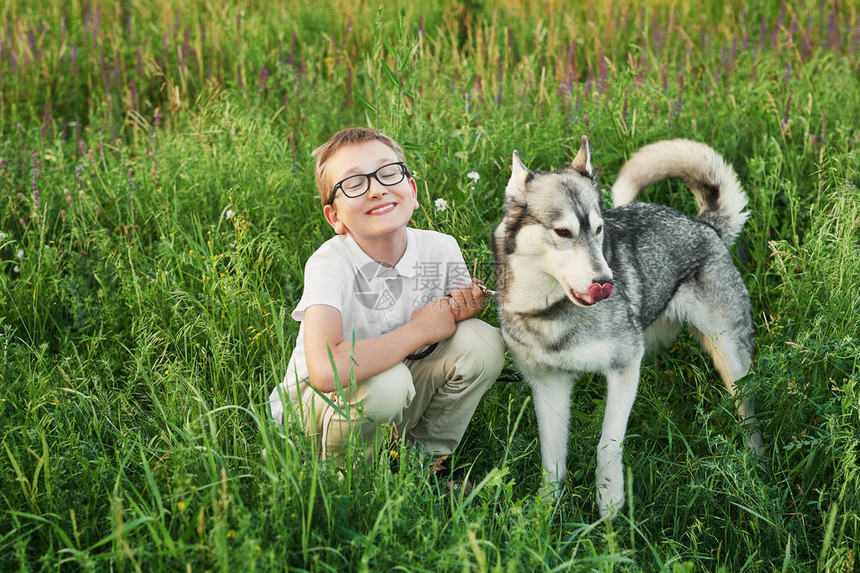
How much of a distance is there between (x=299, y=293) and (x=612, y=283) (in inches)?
57.7

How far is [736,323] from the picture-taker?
292 centimetres

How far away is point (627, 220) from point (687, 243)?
0.28 m

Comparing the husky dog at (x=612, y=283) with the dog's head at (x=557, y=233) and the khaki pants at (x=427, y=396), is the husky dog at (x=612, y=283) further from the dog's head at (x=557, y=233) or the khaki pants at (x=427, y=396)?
the khaki pants at (x=427, y=396)

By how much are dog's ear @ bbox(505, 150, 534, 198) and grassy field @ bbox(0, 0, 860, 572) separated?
0.49 meters

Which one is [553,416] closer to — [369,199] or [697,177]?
[369,199]

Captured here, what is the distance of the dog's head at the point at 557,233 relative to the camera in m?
2.24

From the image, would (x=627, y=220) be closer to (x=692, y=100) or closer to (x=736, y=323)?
(x=736, y=323)

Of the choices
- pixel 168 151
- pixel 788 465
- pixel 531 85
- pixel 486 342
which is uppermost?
Result: pixel 531 85

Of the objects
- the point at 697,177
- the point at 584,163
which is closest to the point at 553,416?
the point at 584,163

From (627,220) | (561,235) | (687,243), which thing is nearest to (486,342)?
(561,235)

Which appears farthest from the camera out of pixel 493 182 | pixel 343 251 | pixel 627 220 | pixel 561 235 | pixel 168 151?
pixel 168 151

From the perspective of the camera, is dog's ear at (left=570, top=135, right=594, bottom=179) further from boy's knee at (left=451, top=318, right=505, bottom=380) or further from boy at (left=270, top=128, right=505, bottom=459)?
boy's knee at (left=451, top=318, right=505, bottom=380)

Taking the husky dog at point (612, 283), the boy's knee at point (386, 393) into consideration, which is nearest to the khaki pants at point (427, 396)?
the boy's knee at point (386, 393)

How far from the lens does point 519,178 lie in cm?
250
